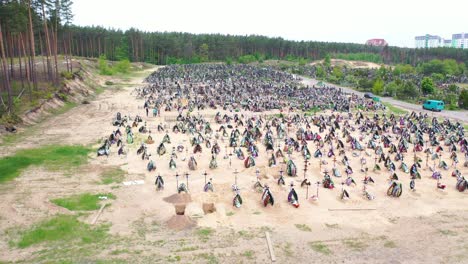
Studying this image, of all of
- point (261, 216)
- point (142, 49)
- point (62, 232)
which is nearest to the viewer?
point (62, 232)

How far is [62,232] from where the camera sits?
59.3 feet

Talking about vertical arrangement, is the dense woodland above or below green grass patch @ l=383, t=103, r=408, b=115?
above

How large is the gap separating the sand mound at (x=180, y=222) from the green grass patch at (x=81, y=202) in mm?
4702

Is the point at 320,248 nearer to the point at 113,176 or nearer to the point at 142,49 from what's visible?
the point at 113,176

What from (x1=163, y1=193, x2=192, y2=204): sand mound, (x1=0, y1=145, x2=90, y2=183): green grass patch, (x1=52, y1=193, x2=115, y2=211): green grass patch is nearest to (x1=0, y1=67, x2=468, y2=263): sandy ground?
(x1=163, y1=193, x2=192, y2=204): sand mound

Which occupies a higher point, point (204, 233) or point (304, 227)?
point (204, 233)

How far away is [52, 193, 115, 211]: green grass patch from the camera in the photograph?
20953 mm

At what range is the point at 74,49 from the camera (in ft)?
401

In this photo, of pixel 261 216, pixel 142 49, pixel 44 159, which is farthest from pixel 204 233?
pixel 142 49

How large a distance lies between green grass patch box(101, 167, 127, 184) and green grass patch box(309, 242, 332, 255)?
13.8 m

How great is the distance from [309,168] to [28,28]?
45743 millimetres

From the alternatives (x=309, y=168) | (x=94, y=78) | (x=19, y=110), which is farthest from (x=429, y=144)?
(x=94, y=78)

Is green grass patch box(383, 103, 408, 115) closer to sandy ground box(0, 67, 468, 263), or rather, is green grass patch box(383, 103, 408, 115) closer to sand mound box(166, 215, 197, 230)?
sandy ground box(0, 67, 468, 263)

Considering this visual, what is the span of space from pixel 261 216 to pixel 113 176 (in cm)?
1151
